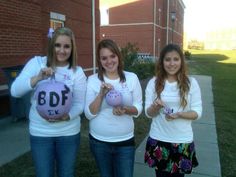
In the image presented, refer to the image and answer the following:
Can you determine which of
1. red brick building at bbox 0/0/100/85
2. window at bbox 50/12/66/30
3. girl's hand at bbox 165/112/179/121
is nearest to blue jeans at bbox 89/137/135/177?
girl's hand at bbox 165/112/179/121

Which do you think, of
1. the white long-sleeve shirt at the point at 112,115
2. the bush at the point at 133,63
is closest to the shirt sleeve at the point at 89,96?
the white long-sleeve shirt at the point at 112,115

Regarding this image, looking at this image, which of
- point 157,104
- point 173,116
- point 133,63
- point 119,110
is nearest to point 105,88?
point 119,110

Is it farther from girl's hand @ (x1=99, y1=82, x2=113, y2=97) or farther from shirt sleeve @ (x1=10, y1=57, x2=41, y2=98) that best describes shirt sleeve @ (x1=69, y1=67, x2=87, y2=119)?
shirt sleeve @ (x1=10, y1=57, x2=41, y2=98)

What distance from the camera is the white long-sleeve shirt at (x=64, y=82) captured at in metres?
3.21

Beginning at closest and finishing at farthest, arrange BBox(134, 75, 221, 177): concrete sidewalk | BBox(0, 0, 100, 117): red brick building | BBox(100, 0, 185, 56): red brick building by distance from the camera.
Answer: BBox(134, 75, 221, 177): concrete sidewalk, BBox(0, 0, 100, 117): red brick building, BBox(100, 0, 185, 56): red brick building

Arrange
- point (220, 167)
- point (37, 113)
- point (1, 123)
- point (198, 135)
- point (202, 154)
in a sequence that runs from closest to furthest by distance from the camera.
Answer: point (37, 113) → point (220, 167) → point (202, 154) → point (198, 135) → point (1, 123)

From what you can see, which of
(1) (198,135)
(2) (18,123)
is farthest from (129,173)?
(2) (18,123)

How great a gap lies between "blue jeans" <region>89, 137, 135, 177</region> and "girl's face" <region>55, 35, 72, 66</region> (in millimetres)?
800

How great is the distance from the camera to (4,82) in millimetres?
9094

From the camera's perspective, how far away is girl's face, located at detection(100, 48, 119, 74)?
3291 mm

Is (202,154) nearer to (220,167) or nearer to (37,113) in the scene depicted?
(220,167)

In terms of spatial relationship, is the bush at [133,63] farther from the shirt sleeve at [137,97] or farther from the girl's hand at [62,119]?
the girl's hand at [62,119]

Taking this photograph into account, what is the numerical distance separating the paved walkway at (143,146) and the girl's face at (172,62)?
2252mm

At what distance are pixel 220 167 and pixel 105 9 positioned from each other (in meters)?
35.0
